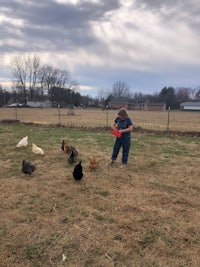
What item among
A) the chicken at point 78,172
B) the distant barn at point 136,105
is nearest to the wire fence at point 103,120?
the chicken at point 78,172

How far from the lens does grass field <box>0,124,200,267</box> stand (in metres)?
2.69

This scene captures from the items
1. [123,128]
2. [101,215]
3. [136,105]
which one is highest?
[136,105]

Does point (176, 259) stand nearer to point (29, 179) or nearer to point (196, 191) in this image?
point (196, 191)

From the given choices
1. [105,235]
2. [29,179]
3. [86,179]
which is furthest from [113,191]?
[29,179]

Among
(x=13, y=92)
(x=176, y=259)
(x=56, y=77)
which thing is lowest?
(x=176, y=259)

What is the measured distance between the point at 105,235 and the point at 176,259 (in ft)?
2.80

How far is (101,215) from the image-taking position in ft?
11.6

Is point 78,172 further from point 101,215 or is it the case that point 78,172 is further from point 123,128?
point 123,128

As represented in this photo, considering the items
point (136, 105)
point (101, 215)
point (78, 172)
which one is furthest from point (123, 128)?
point (136, 105)

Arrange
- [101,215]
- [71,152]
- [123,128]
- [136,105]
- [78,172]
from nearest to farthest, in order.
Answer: [101,215] < [78,172] < [123,128] < [71,152] < [136,105]

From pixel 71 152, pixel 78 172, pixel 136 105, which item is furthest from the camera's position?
pixel 136 105

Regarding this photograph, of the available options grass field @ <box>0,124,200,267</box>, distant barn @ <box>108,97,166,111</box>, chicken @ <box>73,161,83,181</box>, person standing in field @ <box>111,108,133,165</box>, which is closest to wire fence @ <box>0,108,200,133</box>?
person standing in field @ <box>111,108,133,165</box>

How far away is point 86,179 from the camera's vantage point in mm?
→ 5039

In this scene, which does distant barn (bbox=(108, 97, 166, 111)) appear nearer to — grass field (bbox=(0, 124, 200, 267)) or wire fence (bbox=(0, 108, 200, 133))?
wire fence (bbox=(0, 108, 200, 133))
